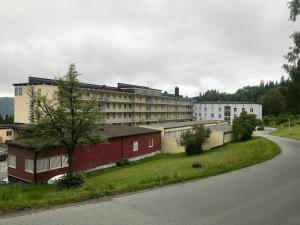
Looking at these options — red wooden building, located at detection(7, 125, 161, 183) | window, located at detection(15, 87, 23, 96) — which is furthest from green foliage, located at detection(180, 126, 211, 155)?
window, located at detection(15, 87, 23, 96)

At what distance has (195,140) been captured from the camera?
38.4 meters

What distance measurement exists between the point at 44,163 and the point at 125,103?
193ft

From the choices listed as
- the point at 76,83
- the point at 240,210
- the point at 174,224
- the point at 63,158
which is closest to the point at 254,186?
the point at 240,210

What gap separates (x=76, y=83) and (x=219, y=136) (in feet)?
87.5

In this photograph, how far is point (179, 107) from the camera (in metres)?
113

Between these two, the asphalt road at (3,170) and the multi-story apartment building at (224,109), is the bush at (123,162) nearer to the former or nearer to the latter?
the asphalt road at (3,170)

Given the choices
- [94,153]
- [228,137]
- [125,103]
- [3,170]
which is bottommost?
[3,170]

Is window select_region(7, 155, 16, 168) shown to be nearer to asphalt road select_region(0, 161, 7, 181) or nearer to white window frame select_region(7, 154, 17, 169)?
white window frame select_region(7, 154, 17, 169)

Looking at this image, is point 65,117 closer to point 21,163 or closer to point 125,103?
point 21,163

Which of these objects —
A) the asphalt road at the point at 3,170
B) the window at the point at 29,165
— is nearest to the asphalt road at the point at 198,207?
the window at the point at 29,165

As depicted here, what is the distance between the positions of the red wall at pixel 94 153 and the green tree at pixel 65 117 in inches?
150

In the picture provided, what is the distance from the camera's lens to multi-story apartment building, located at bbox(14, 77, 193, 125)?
2650 inches

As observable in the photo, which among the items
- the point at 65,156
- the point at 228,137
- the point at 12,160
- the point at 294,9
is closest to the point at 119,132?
the point at 65,156

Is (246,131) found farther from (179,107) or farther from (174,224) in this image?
(179,107)
